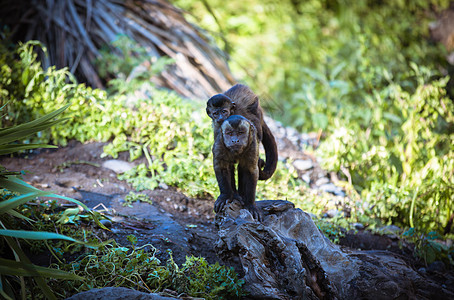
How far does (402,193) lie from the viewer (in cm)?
493

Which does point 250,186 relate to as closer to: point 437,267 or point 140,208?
point 140,208

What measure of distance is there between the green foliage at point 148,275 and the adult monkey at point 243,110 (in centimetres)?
110

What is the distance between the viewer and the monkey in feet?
9.91

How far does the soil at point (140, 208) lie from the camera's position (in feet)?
11.3

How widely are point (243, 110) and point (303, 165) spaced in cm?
263

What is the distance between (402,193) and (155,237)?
3102 mm

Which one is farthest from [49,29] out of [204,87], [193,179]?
[193,179]

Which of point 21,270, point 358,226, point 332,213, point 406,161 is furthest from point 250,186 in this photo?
point 406,161

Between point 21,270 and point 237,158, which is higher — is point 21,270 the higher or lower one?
the lower one

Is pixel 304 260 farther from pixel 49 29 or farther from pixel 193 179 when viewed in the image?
pixel 49 29

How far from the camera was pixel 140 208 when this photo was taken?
4074mm

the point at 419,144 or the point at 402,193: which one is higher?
the point at 419,144

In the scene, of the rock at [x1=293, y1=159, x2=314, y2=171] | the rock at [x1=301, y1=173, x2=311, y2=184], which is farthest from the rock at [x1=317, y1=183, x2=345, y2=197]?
the rock at [x1=293, y1=159, x2=314, y2=171]

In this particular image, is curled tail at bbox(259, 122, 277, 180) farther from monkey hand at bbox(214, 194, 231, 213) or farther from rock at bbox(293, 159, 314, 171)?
rock at bbox(293, 159, 314, 171)
